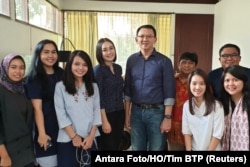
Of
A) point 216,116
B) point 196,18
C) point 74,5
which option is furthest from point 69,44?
point 216,116

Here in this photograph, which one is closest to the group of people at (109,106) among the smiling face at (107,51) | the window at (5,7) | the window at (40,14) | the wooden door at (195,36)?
the smiling face at (107,51)

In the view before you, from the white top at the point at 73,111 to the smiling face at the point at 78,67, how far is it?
11cm

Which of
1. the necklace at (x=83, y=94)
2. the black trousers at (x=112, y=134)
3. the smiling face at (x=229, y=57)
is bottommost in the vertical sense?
the black trousers at (x=112, y=134)

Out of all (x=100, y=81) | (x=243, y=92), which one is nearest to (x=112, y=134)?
(x=100, y=81)

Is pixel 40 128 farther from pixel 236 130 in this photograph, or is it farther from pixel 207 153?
pixel 236 130

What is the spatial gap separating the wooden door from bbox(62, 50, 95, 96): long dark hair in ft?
14.1

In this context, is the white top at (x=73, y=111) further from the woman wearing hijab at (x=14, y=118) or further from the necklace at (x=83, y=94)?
the woman wearing hijab at (x=14, y=118)

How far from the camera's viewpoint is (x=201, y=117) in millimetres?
1970

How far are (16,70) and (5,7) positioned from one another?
53.2 inches

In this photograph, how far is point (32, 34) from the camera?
3.62 metres

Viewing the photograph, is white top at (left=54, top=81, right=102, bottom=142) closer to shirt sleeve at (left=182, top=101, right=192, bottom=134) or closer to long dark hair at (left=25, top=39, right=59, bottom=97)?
long dark hair at (left=25, top=39, right=59, bottom=97)

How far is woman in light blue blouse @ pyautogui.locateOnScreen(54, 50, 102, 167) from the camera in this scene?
184 centimetres

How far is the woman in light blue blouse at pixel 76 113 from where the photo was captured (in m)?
1.84

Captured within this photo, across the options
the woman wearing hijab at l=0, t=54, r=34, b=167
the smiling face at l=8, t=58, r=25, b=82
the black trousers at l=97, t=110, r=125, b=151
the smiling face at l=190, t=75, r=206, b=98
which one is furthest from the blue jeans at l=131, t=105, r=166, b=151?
the smiling face at l=8, t=58, r=25, b=82
